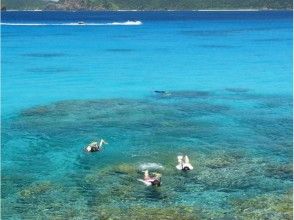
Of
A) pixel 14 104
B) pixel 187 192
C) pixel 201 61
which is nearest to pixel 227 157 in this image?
pixel 187 192

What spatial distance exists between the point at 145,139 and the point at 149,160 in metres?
3.52

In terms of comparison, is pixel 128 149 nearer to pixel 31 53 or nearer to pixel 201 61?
pixel 201 61

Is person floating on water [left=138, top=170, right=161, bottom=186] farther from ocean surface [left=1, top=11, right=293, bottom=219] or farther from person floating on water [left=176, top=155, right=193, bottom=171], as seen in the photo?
person floating on water [left=176, top=155, right=193, bottom=171]

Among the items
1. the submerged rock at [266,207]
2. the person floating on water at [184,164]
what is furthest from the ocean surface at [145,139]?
the person floating on water at [184,164]

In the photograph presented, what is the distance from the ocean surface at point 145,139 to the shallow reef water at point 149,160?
0.05 meters

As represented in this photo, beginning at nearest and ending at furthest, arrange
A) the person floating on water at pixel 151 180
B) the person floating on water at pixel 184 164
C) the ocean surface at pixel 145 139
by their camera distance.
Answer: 1. the ocean surface at pixel 145 139
2. the person floating on water at pixel 151 180
3. the person floating on water at pixel 184 164

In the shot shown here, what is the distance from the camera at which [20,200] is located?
815 inches

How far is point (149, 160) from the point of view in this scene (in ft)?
82.3

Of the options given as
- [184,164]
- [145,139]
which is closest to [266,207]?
[184,164]

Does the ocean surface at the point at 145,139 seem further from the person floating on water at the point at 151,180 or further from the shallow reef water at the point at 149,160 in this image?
the person floating on water at the point at 151,180

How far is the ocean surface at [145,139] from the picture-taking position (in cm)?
2036

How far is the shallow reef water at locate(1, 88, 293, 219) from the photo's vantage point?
2003 cm

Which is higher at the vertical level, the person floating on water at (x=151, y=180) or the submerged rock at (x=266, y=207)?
the person floating on water at (x=151, y=180)

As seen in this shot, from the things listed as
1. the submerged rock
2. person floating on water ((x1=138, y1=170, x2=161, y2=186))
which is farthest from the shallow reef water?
person floating on water ((x1=138, y1=170, x2=161, y2=186))
